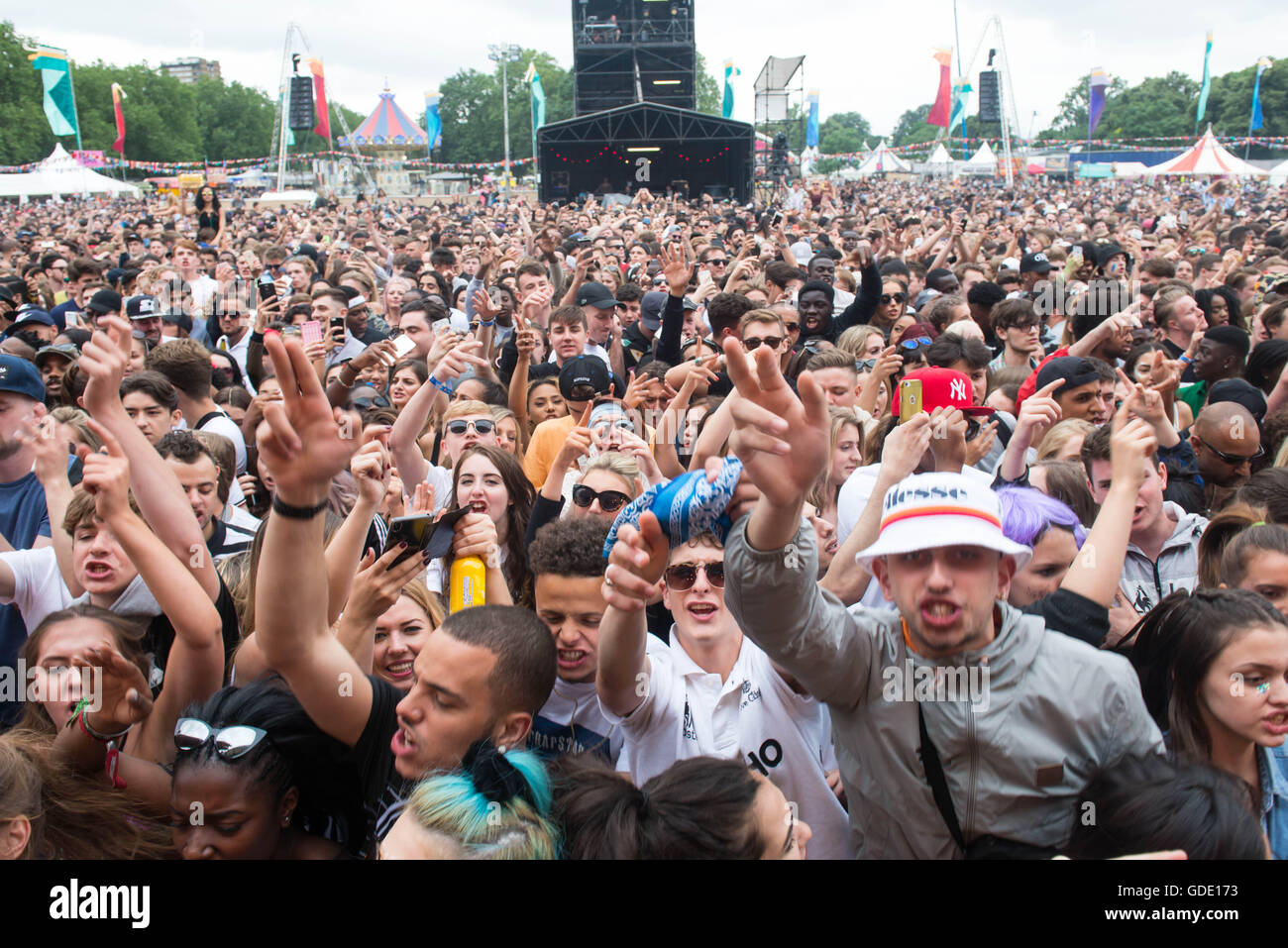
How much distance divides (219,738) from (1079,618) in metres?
2.14

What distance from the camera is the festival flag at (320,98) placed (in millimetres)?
32531

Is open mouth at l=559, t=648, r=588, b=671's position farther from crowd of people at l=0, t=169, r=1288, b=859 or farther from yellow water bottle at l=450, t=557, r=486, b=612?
yellow water bottle at l=450, t=557, r=486, b=612

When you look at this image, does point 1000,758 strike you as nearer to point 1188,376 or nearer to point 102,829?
point 102,829

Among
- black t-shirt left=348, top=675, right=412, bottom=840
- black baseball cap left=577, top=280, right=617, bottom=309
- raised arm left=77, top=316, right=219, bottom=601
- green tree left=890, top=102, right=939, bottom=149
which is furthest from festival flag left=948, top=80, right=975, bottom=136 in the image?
green tree left=890, top=102, right=939, bottom=149

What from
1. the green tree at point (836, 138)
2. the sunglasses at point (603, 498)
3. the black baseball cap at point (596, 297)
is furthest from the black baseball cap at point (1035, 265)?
the green tree at point (836, 138)

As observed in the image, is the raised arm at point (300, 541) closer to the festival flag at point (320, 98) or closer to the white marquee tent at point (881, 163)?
the festival flag at point (320, 98)

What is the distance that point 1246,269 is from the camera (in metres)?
9.55

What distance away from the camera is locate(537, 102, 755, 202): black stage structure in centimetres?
3334

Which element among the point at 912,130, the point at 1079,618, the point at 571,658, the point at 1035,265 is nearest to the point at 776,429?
the point at 1079,618

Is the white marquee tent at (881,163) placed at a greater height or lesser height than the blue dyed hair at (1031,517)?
greater

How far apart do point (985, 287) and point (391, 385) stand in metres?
5.08

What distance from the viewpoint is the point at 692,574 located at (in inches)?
113

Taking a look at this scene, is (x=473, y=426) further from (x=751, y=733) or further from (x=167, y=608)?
(x=751, y=733)

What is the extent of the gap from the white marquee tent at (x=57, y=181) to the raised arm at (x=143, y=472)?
1454 inches
